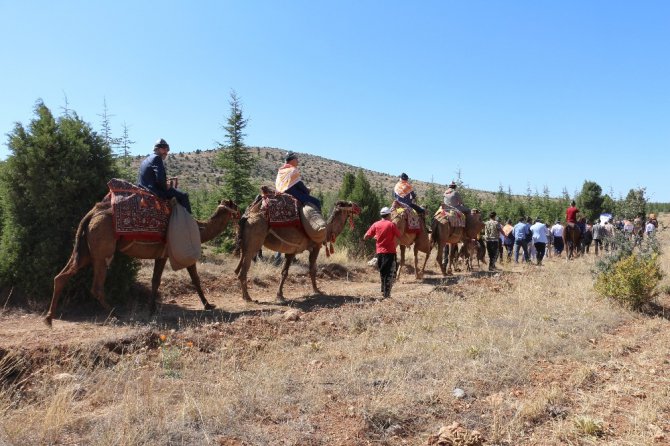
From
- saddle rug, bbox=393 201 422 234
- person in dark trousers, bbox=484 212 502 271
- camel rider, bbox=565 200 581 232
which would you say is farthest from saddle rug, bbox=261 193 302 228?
camel rider, bbox=565 200 581 232

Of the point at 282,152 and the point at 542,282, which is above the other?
the point at 282,152

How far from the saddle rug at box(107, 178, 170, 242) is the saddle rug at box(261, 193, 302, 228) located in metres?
2.42

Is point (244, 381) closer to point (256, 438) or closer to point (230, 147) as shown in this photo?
point (256, 438)

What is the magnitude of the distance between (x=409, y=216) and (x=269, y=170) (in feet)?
242

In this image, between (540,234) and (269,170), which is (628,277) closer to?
(540,234)

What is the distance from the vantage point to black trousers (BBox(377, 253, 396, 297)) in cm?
1112

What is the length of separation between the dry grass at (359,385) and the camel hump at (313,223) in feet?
8.09

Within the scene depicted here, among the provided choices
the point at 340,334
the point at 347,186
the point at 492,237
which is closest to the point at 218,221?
the point at 340,334

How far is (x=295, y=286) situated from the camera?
13570 mm

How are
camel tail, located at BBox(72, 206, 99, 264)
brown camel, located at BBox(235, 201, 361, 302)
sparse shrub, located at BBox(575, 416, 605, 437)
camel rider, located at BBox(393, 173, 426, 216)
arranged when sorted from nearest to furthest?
sparse shrub, located at BBox(575, 416, 605, 437), camel tail, located at BBox(72, 206, 99, 264), brown camel, located at BBox(235, 201, 361, 302), camel rider, located at BBox(393, 173, 426, 216)

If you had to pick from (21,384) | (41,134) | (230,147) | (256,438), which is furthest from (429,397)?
(230,147)

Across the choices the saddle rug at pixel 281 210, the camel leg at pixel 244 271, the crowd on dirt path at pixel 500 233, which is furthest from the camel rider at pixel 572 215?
the camel leg at pixel 244 271

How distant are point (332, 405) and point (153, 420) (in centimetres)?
160

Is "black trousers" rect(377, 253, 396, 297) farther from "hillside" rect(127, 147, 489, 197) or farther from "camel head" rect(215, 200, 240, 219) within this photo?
"hillside" rect(127, 147, 489, 197)
